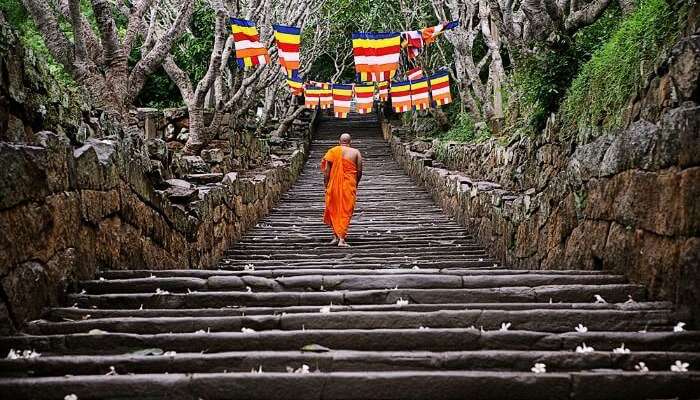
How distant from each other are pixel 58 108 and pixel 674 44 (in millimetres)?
4627

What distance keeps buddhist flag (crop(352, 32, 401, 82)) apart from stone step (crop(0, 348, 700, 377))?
1120cm

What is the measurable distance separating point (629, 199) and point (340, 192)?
5.39 m

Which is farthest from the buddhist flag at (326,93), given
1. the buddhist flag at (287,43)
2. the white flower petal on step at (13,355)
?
the white flower petal on step at (13,355)

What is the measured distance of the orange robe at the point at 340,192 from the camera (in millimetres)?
9586

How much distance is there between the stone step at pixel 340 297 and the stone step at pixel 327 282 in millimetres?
238

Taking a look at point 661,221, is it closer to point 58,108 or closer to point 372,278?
point 372,278

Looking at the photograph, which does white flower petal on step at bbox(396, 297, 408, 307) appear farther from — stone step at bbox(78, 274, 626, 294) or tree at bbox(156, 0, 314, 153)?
tree at bbox(156, 0, 314, 153)

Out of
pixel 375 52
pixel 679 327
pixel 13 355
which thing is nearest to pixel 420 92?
pixel 375 52

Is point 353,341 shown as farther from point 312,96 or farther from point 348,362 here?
point 312,96

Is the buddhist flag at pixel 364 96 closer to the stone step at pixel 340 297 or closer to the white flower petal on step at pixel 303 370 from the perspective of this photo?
the stone step at pixel 340 297

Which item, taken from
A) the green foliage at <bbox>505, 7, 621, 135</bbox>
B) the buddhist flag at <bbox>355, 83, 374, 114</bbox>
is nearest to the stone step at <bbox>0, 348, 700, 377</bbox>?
the green foliage at <bbox>505, 7, 621, 135</bbox>

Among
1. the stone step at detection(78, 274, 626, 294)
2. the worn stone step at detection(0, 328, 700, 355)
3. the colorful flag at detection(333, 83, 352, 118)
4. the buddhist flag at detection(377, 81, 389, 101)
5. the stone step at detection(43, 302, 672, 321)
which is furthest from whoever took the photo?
the buddhist flag at detection(377, 81, 389, 101)

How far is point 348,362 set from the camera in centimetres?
351

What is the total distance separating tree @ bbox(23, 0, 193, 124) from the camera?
7938 millimetres
